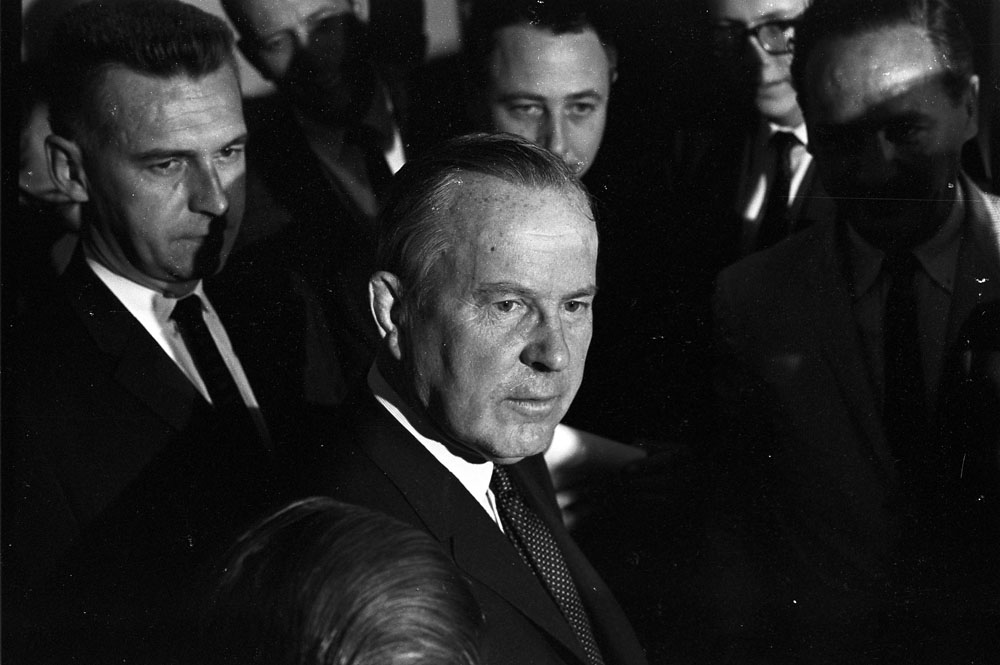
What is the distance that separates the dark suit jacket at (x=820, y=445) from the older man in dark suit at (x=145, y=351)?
1146mm

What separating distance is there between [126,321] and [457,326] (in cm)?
84

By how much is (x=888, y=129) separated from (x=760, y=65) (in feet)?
1.15

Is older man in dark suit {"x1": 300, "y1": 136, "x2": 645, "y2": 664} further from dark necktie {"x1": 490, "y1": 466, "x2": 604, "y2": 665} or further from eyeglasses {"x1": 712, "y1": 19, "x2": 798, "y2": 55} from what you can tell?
eyeglasses {"x1": 712, "y1": 19, "x2": 798, "y2": 55}

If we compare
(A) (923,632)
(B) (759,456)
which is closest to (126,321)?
(B) (759,456)

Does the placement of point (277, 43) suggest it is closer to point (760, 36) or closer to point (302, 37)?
point (302, 37)

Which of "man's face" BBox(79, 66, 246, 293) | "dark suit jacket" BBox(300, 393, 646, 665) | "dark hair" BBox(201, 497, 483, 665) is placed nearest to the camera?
"dark hair" BBox(201, 497, 483, 665)

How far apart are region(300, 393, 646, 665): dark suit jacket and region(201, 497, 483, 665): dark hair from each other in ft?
0.51

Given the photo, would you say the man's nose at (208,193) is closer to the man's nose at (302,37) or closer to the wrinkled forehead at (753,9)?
the man's nose at (302,37)

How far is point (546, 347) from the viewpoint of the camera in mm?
2230

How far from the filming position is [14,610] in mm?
2639

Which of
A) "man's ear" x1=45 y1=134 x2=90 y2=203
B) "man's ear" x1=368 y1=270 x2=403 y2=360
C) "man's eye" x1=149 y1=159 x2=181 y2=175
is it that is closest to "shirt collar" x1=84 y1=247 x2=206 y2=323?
"man's ear" x1=45 y1=134 x2=90 y2=203

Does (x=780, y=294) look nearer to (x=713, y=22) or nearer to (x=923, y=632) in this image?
(x=713, y=22)

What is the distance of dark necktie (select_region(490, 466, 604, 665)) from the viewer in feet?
7.63

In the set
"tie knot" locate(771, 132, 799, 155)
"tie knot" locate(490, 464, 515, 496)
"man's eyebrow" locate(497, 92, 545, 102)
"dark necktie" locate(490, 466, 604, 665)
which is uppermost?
"man's eyebrow" locate(497, 92, 545, 102)
